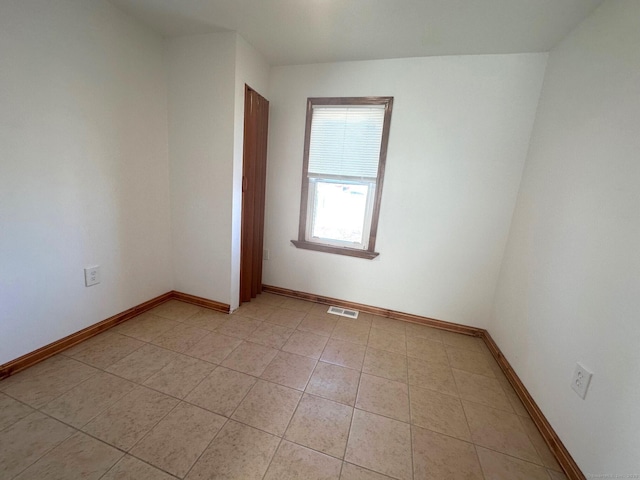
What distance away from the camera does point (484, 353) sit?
192 centimetres

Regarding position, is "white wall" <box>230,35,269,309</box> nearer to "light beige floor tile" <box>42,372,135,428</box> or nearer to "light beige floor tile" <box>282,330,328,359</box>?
"light beige floor tile" <box>282,330,328,359</box>

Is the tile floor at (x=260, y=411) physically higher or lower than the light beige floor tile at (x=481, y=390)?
lower

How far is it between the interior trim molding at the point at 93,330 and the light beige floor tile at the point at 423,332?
1.62 meters

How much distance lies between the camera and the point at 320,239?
2.45 m

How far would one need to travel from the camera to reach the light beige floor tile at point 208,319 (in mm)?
1975

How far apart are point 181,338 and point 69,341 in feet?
2.14

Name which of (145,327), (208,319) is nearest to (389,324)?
(208,319)

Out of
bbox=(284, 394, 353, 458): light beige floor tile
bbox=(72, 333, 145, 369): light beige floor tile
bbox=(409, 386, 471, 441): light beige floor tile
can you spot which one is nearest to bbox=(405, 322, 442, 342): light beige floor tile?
bbox=(409, 386, 471, 441): light beige floor tile

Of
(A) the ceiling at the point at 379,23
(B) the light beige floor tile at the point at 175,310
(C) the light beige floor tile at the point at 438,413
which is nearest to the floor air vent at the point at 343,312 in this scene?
(C) the light beige floor tile at the point at 438,413

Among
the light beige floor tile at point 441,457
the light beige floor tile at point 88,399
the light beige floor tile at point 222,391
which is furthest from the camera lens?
the light beige floor tile at point 222,391

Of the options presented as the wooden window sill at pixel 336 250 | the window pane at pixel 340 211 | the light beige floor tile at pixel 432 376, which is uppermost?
the window pane at pixel 340 211

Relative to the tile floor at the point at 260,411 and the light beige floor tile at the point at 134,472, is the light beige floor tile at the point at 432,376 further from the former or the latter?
the light beige floor tile at the point at 134,472

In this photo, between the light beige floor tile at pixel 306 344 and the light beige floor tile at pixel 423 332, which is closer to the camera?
the light beige floor tile at pixel 306 344

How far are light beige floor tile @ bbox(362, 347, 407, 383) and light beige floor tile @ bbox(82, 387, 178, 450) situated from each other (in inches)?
46.0
